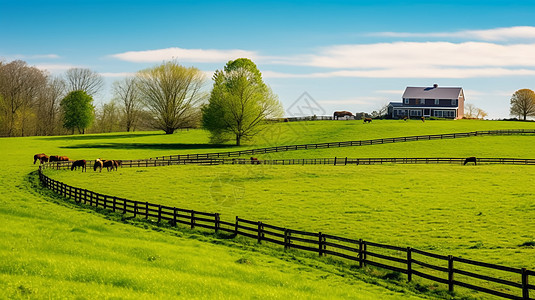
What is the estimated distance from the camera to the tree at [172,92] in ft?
319

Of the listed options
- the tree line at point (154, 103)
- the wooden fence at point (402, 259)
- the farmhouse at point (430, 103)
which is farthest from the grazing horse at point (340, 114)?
the wooden fence at point (402, 259)

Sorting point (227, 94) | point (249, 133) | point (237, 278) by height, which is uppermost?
point (227, 94)

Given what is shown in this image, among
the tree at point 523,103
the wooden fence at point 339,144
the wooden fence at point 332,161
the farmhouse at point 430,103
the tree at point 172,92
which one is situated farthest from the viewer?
the tree at point 523,103

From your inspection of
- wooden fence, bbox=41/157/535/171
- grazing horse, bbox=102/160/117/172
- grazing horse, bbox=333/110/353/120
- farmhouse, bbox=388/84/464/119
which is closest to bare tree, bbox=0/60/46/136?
wooden fence, bbox=41/157/535/171

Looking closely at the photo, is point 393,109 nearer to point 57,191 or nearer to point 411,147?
point 411,147

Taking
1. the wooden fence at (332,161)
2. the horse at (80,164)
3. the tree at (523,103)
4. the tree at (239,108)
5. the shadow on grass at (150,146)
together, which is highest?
the tree at (523,103)

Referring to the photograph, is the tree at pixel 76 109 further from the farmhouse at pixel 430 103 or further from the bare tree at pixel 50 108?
the farmhouse at pixel 430 103

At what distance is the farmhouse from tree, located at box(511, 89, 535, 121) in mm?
25243

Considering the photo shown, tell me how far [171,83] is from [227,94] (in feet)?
77.6

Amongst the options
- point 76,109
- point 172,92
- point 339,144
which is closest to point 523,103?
point 339,144

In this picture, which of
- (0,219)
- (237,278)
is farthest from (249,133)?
(237,278)

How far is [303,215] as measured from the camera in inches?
1179

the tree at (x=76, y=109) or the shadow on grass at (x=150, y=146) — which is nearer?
the shadow on grass at (x=150, y=146)

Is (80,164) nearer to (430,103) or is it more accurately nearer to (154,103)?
(154,103)
